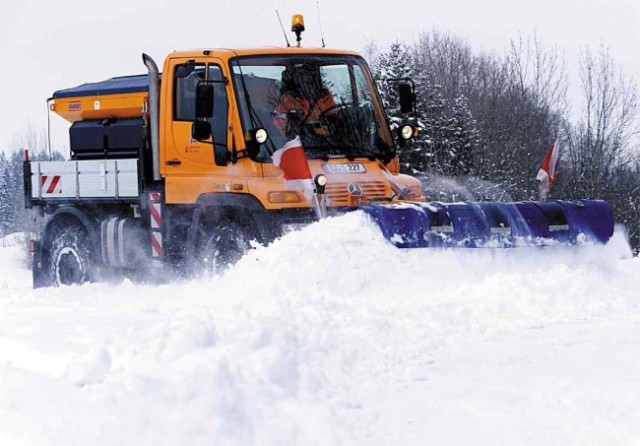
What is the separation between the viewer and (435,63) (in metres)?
58.2

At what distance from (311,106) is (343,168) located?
76 cm

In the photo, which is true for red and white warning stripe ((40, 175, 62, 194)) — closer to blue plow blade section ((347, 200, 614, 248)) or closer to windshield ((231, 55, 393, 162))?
windshield ((231, 55, 393, 162))

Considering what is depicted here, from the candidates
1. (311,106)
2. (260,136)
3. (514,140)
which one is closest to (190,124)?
(260,136)

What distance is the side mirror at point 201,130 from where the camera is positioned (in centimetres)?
963

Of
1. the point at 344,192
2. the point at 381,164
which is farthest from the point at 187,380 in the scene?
the point at 381,164

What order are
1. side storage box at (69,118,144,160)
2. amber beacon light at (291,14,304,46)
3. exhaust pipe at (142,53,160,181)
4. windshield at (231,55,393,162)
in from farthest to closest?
side storage box at (69,118,144,160), amber beacon light at (291,14,304,46), exhaust pipe at (142,53,160,181), windshield at (231,55,393,162)

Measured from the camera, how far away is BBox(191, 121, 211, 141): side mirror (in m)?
9.63

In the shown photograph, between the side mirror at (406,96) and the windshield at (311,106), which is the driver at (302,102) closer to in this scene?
the windshield at (311,106)

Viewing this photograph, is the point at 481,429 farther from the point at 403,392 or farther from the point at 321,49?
the point at 321,49

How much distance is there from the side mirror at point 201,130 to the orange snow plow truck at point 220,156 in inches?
0.5

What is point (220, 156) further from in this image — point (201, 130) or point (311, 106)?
→ point (311, 106)

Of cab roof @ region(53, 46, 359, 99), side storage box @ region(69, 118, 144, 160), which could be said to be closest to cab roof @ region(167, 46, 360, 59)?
cab roof @ region(53, 46, 359, 99)

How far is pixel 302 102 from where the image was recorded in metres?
9.69

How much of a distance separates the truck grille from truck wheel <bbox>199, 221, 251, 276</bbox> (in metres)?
0.92
